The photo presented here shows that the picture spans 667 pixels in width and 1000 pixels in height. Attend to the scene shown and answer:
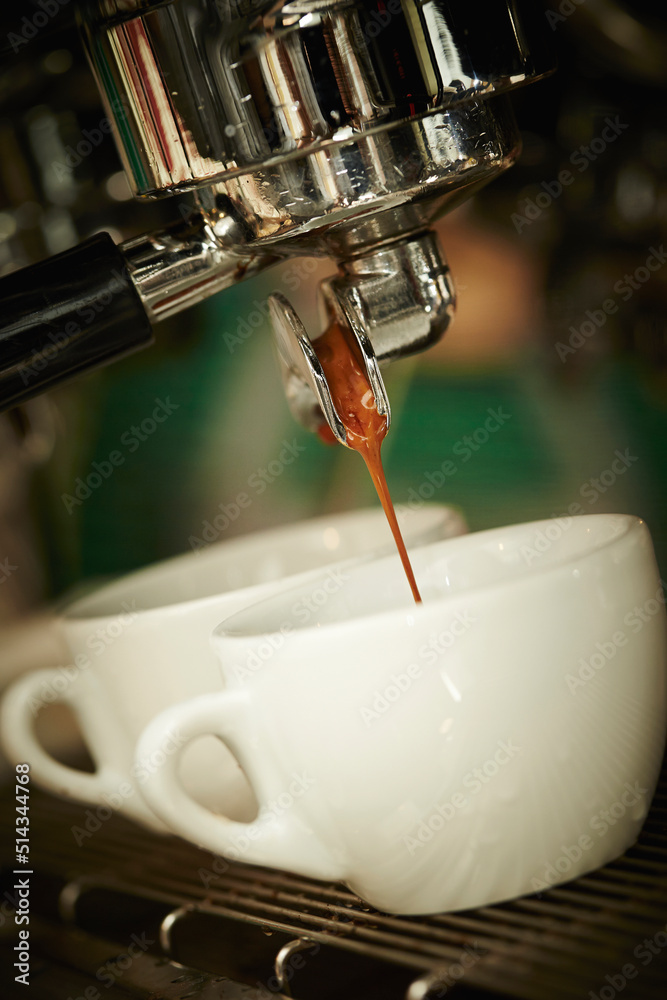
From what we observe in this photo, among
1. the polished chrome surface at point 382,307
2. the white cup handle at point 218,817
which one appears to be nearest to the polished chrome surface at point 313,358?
the polished chrome surface at point 382,307

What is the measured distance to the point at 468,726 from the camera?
33 centimetres

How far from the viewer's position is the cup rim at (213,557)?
0.47m

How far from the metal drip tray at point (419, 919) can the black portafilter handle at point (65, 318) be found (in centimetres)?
21

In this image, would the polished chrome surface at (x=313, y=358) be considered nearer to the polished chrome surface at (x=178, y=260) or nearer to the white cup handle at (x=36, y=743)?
the polished chrome surface at (x=178, y=260)

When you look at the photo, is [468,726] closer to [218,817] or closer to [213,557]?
[218,817]

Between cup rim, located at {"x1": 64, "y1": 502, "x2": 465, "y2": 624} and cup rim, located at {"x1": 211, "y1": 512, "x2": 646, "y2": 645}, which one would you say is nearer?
→ cup rim, located at {"x1": 211, "y1": 512, "x2": 646, "y2": 645}

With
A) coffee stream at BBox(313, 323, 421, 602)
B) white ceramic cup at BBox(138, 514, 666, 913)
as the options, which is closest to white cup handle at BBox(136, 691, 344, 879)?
white ceramic cup at BBox(138, 514, 666, 913)

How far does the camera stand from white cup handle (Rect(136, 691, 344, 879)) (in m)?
0.36

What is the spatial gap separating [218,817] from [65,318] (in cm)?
20

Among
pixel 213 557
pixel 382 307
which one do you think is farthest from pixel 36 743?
pixel 382 307

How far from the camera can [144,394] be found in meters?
0.70

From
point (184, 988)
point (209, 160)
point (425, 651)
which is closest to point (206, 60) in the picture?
point (209, 160)

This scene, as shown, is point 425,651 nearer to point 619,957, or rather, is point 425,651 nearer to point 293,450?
point 619,957

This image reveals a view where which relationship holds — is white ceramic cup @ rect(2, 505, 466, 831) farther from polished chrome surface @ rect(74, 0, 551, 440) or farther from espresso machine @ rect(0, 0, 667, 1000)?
polished chrome surface @ rect(74, 0, 551, 440)
